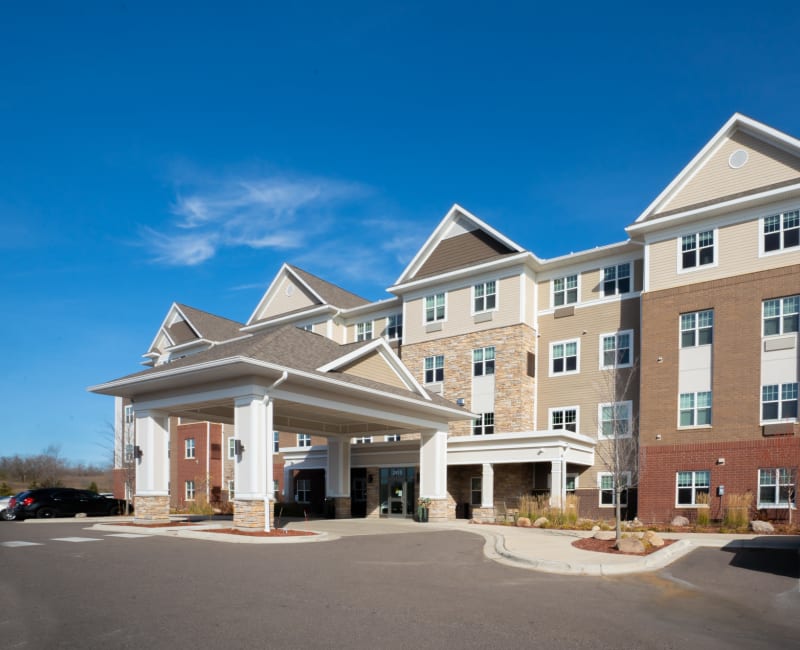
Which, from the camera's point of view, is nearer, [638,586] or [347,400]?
[638,586]

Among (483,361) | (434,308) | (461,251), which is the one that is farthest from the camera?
(434,308)

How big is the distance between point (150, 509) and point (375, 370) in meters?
9.10

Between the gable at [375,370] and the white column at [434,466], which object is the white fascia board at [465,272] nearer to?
the white column at [434,466]

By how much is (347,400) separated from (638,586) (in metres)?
14.5

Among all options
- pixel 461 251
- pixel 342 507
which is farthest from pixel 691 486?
pixel 461 251

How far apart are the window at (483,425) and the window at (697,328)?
Answer: 31.1ft

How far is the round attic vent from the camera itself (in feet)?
91.4

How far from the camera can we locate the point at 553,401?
33.3 m

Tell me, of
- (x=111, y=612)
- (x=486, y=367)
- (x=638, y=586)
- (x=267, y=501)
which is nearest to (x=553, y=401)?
(x=486, y=367)

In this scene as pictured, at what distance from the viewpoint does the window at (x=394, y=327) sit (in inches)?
1582

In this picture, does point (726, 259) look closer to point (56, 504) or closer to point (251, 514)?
point (251, 514)

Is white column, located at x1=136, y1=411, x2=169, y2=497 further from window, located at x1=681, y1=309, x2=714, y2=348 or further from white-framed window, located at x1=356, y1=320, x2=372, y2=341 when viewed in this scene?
window, located at x1=681, y1=309, x2=714, y2=348

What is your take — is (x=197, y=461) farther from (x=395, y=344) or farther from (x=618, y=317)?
(x=618, y=317)

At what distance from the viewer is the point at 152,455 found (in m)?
25.8
